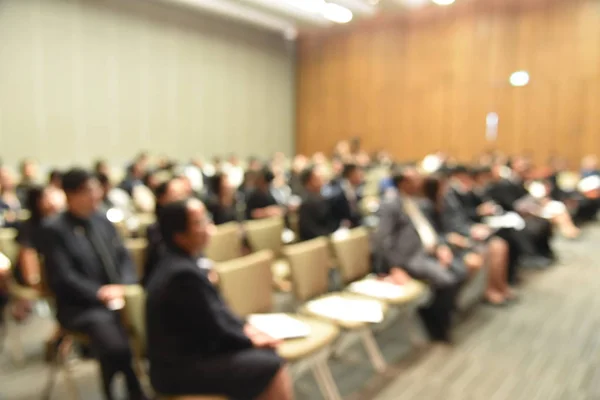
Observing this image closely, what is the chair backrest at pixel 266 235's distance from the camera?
4.20 meters

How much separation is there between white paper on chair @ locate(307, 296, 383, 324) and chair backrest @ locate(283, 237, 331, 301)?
0.10 metres

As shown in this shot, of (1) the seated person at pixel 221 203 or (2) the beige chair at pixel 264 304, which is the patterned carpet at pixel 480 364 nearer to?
(2) the beige chair at pixel 264 304

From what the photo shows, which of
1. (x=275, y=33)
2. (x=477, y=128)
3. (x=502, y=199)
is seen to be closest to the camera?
(x=502, y=199)

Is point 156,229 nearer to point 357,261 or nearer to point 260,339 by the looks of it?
point 260,339

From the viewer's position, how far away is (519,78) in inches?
468

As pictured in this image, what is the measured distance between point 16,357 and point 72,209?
1.47m

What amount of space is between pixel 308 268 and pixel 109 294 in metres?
1.27

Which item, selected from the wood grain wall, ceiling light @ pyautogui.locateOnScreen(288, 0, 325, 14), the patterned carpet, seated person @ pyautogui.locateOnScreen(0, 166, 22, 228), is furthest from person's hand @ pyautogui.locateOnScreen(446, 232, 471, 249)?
ceiling light @ pyautogui.locateOnScreen(288, 0, 325, 14)

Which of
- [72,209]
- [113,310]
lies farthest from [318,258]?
[72,209]

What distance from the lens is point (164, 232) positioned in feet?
7.16

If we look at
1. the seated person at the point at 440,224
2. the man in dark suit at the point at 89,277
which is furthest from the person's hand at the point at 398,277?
the man in dark suit at the point at 89,277

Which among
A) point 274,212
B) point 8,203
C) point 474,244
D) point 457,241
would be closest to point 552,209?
point 474,244

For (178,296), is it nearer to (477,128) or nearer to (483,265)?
(483,265)

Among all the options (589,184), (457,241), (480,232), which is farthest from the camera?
(589,184)
